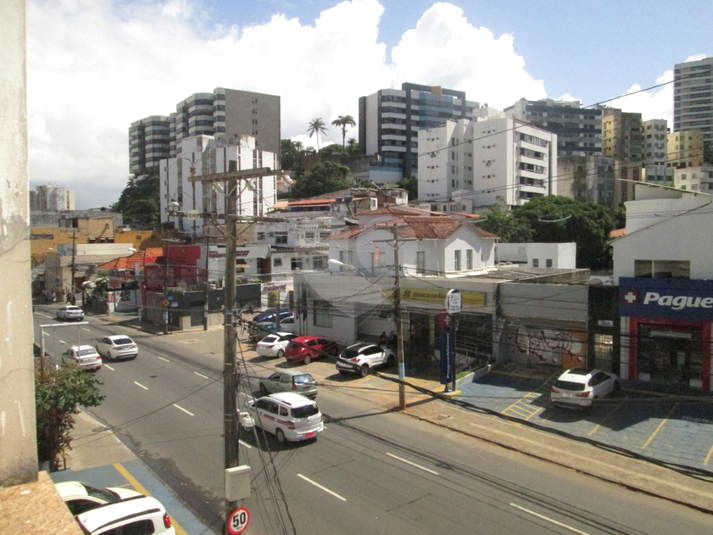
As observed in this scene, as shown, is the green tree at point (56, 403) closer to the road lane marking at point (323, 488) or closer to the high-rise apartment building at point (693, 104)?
the road lane marking at point (323, 488)

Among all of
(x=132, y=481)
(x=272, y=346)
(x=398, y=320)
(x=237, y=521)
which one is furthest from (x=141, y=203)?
(x=237, y=521)

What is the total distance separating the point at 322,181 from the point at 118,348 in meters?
67.3

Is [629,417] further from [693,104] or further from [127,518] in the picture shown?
[693,104]

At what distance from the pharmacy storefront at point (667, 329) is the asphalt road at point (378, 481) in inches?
333

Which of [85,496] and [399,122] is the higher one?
[399,122]

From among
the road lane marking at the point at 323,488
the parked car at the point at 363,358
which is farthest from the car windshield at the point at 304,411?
the parked car at the point at 363,358

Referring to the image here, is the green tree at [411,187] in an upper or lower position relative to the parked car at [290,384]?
upper

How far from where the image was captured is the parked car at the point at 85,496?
32.8 ft

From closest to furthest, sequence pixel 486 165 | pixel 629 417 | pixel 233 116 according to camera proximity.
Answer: pixel 629 417
pixel 486 165
pixel 233 116

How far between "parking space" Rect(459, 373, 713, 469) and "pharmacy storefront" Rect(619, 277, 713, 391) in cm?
87

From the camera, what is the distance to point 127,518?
9508 millimetres

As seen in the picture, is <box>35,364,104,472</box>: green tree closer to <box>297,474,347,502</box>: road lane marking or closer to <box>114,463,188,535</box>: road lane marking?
<box>114,463,188,535</box>: road lane marking

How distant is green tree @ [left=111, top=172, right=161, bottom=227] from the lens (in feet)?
313

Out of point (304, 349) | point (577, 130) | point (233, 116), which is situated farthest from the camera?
point (577, 130)
